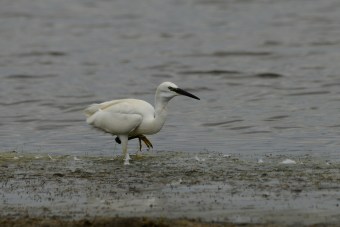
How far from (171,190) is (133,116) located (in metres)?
2.82

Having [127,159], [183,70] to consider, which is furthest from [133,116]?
[183,70]

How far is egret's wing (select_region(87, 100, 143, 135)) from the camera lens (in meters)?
12.6

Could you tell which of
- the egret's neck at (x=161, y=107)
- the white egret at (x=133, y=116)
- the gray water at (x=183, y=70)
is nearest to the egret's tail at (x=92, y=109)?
the white egret at (x=133, y=116)

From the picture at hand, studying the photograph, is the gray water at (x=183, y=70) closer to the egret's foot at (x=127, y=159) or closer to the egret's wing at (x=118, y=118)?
the egret's wing at (x=118, y=118)

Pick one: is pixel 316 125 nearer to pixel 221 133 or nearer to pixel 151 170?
pixel 221 133

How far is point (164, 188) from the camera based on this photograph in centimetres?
1005

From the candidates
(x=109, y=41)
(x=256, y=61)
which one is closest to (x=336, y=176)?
(x=256, y=61)

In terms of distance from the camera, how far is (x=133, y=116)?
495 inches

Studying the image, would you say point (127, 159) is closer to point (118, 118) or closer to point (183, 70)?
point (118, 118)

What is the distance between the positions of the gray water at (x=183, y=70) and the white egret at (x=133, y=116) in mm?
945

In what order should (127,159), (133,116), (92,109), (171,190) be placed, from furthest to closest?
(92,109) < (133,116) < (127,159) < (171,190)

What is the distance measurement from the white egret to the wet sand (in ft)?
1.31

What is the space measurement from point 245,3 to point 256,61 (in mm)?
10896

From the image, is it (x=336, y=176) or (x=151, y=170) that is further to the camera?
(x=151, y=170)
